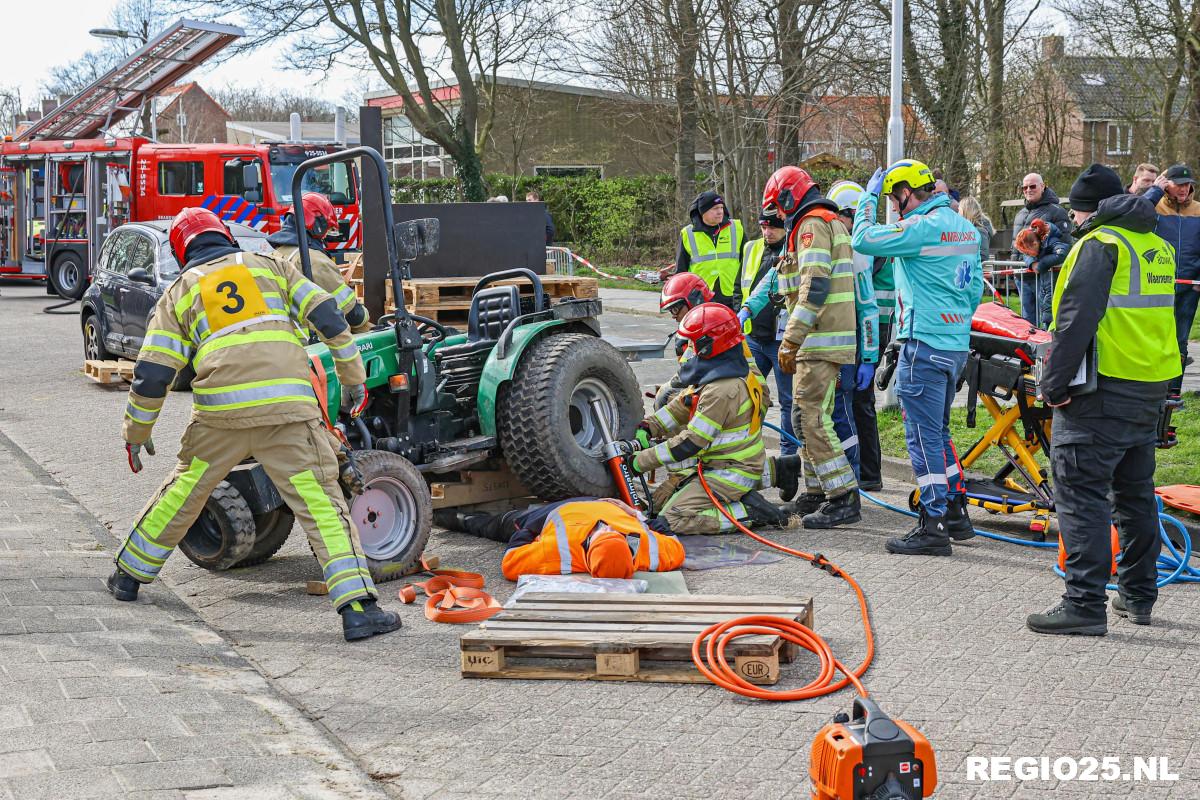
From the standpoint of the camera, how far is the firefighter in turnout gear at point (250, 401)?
5.56 m

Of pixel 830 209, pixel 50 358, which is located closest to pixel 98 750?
pixel 830 209

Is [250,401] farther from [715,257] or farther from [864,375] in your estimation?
[715,257]

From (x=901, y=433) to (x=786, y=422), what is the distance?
123cm

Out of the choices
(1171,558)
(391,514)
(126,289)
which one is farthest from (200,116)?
(1171,558)

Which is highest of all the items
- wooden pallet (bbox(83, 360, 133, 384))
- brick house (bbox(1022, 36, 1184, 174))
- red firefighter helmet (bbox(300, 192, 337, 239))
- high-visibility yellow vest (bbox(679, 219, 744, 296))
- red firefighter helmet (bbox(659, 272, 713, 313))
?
brick house (bbox(1022, 36, 1184, 174))

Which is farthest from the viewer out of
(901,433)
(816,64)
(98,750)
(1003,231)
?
(1003,231)

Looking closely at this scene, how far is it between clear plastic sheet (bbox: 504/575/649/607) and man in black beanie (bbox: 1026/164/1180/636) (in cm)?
181

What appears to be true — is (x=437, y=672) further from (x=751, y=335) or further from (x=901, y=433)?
(x=901, y=433)

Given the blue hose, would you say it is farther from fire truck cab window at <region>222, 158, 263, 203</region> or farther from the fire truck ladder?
the fire truck ladder

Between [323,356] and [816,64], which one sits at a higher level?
[816,64]

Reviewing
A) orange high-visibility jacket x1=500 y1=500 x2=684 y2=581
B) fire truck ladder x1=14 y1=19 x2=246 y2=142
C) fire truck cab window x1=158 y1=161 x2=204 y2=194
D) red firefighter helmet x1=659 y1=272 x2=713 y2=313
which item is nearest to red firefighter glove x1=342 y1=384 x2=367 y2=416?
orange high-visibility jacket x1=500 y1=500 x2=684 y2=581

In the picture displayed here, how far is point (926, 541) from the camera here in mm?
6832

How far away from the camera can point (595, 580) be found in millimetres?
6035

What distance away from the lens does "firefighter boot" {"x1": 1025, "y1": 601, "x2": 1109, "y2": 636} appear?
17.7 feet
